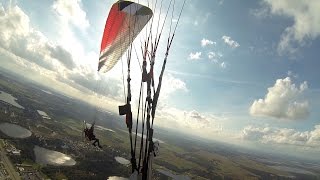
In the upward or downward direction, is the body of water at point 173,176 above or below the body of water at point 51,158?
below

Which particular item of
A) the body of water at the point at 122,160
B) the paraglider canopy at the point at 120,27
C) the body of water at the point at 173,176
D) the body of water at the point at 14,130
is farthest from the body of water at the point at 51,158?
the paraglider canopy at the point at 120,27

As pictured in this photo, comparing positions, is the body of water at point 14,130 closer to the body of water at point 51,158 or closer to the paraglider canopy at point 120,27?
the body of water at point 51,158

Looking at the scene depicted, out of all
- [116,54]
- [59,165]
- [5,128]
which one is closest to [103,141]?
[5,128]

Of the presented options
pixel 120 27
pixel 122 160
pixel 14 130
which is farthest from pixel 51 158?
pixel 120 27

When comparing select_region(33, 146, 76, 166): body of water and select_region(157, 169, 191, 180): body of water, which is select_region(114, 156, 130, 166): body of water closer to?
select_region(157, 169, 191, 180): body of water

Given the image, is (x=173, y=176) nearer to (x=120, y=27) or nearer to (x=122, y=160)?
(x=122, y=160)

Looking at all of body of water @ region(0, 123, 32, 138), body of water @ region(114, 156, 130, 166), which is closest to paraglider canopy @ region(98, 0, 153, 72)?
body of water @ region(0, 123, 32, 138)
